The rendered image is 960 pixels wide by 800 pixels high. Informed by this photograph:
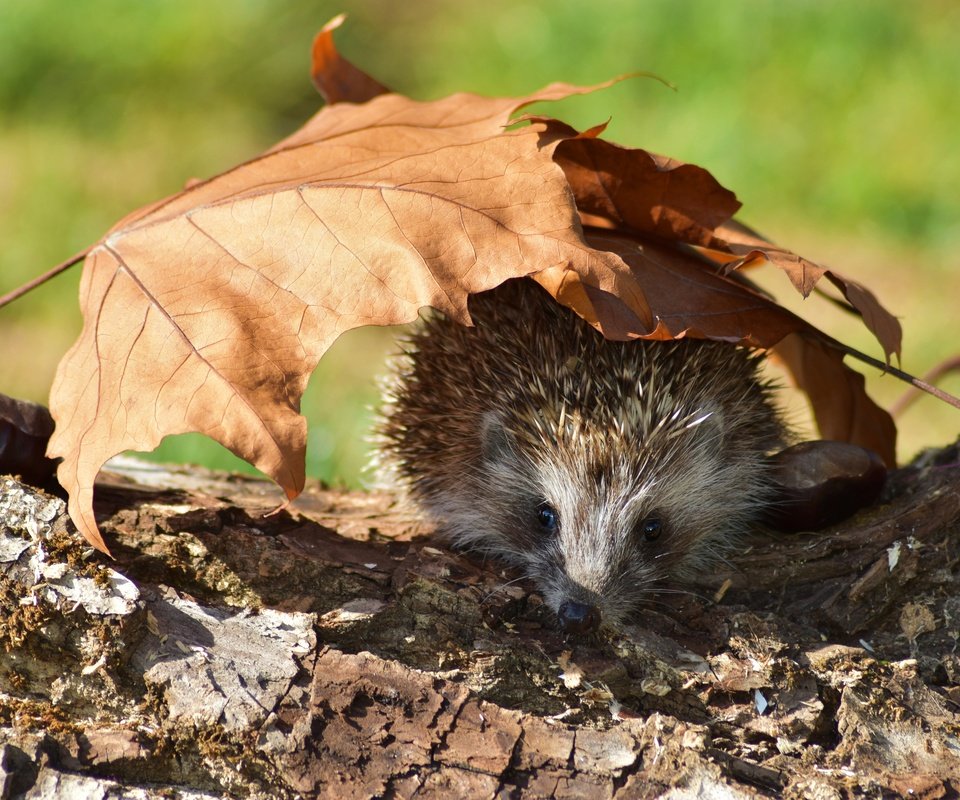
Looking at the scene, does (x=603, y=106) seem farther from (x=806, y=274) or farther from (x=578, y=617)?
(x=578, y=617)

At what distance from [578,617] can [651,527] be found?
1.54ft

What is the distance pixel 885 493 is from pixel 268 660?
1431 millimetres

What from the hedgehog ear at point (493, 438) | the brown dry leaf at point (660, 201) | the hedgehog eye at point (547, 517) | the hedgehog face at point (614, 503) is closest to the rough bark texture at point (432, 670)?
the hedgehog face at point (614, 503)

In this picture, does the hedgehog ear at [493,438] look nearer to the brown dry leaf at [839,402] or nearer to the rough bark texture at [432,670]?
the rough bark texture at [432,670]

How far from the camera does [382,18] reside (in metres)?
7.99

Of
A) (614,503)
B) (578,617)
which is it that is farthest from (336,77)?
(578,617)

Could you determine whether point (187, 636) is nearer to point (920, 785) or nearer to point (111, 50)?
point (920, 785)

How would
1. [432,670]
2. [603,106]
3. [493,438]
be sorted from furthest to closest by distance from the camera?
[603,106] < [493,438] < [432,670]

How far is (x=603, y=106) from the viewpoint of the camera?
6.65 m

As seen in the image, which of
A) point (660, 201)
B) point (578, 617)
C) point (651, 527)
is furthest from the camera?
point (651, 527)

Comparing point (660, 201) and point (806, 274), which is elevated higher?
point (660, 201)

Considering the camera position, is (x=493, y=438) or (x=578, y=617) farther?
(x=493, y=438)

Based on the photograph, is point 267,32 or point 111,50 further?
point 267,32

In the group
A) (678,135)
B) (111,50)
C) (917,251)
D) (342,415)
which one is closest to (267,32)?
(111,50)
